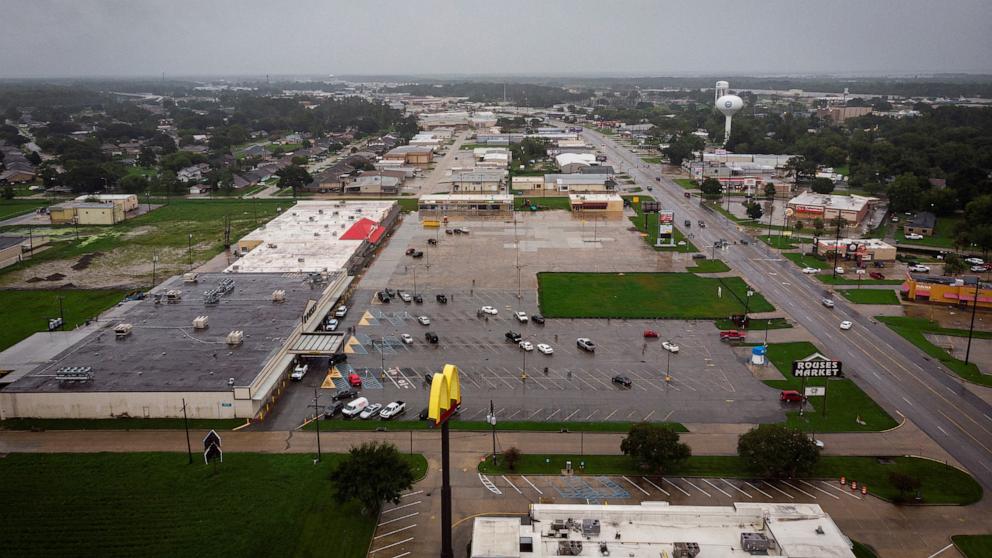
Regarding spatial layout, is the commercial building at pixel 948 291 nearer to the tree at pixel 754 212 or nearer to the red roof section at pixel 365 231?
the tree at pixel 754 212

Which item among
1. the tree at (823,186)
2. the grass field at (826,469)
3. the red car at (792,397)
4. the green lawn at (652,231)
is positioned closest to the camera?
the grass field at (826,469)

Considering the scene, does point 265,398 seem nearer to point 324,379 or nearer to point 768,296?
point 324,379

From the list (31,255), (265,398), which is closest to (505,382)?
(265,398)

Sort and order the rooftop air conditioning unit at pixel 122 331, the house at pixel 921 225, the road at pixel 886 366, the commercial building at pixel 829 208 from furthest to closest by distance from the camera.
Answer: the commercial building at pixel 829 208 → the house at pixel 921 225 → the rooftop air conditioning unit at pixel 122 331 → the road at pixel 886 366

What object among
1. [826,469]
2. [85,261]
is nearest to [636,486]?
[826,469]

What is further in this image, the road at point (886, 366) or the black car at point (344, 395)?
the black car at point (344, 395)

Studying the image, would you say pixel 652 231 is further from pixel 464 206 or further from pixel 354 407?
pixel 354 407

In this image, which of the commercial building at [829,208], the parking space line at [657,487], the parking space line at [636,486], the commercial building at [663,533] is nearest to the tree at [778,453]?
the parking space line at [657,487]

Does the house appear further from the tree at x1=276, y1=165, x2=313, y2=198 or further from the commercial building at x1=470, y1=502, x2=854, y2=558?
→ the tree at x1=276, y1=165, x2=313, y2=198
